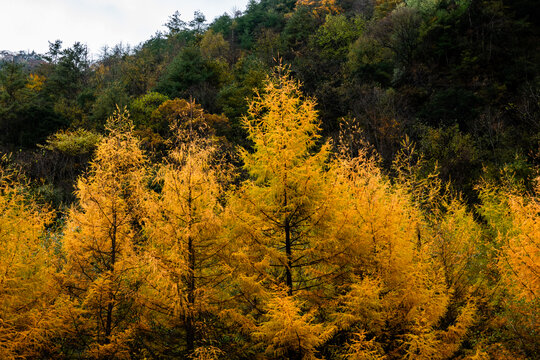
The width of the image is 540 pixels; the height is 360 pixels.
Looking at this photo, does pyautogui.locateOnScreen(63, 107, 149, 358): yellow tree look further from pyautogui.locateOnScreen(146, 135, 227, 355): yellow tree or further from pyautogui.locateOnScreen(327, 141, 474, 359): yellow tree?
pyautogui.locateOnScreen(327, 141, 474, 359): yellow tree

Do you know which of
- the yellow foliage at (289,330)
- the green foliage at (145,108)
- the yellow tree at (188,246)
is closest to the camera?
the yellow foliage at (289,330)

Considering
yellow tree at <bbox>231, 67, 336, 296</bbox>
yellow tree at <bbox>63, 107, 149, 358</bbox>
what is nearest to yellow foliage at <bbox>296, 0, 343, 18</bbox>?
yellow tree at <bbox>231, 67, 336, 296</bbox>

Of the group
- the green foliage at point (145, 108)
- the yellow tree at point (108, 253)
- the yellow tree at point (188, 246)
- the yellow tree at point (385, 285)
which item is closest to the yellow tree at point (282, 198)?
the yellow tree at point (385, 285)

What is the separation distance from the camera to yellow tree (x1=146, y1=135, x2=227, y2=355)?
794 centimetres

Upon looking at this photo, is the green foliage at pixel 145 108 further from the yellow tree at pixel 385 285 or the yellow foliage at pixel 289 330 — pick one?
the yellow foliage at pixel 289 330

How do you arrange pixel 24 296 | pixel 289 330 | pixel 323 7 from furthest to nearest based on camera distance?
1. pixel 323 7
2. pixel 24 296
3. pixel 289 330

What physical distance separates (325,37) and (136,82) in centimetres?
2279

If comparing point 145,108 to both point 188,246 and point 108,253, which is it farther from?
point 188,246

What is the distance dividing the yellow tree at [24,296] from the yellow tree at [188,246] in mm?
2531

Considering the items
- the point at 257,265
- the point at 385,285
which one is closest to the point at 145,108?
the point at 257,265

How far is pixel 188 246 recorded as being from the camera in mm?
8406

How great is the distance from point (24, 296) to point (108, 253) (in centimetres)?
296

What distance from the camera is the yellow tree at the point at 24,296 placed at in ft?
26.5

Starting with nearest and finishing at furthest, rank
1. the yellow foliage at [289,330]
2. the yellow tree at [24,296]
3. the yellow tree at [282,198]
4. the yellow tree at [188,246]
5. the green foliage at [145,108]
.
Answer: the yellow foliage at [289,330]
the yellow tree at [188,246]
the yellow tree at [24,296]
the yellow tree at [282,198]
the green foliage at [145,108]
